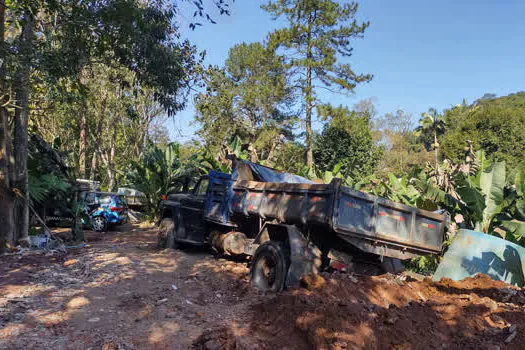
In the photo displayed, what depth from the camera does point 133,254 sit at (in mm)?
10055

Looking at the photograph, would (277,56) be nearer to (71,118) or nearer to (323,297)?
(71,118)

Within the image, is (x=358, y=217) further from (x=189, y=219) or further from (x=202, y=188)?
(x=189, y=219)

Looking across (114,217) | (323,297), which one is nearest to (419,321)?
(323,297)

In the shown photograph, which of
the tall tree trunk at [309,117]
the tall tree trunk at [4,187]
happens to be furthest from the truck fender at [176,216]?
the tall tree trunk at [309,117]

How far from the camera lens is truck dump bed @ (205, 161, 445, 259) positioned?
20.4 ft

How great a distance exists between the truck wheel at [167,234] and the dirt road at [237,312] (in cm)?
265

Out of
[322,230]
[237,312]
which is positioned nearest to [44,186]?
[237,312]

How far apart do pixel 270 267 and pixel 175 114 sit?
4.48 m

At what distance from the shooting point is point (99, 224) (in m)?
16.5

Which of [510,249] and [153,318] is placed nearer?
[153,318]

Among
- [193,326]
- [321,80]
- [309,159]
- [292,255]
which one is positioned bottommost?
[193,326]

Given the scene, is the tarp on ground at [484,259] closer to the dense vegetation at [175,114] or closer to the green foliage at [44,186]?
the dense vegetation at [175,114]

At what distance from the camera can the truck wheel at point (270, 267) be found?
6.69 meters

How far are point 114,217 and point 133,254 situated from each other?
7.18m
